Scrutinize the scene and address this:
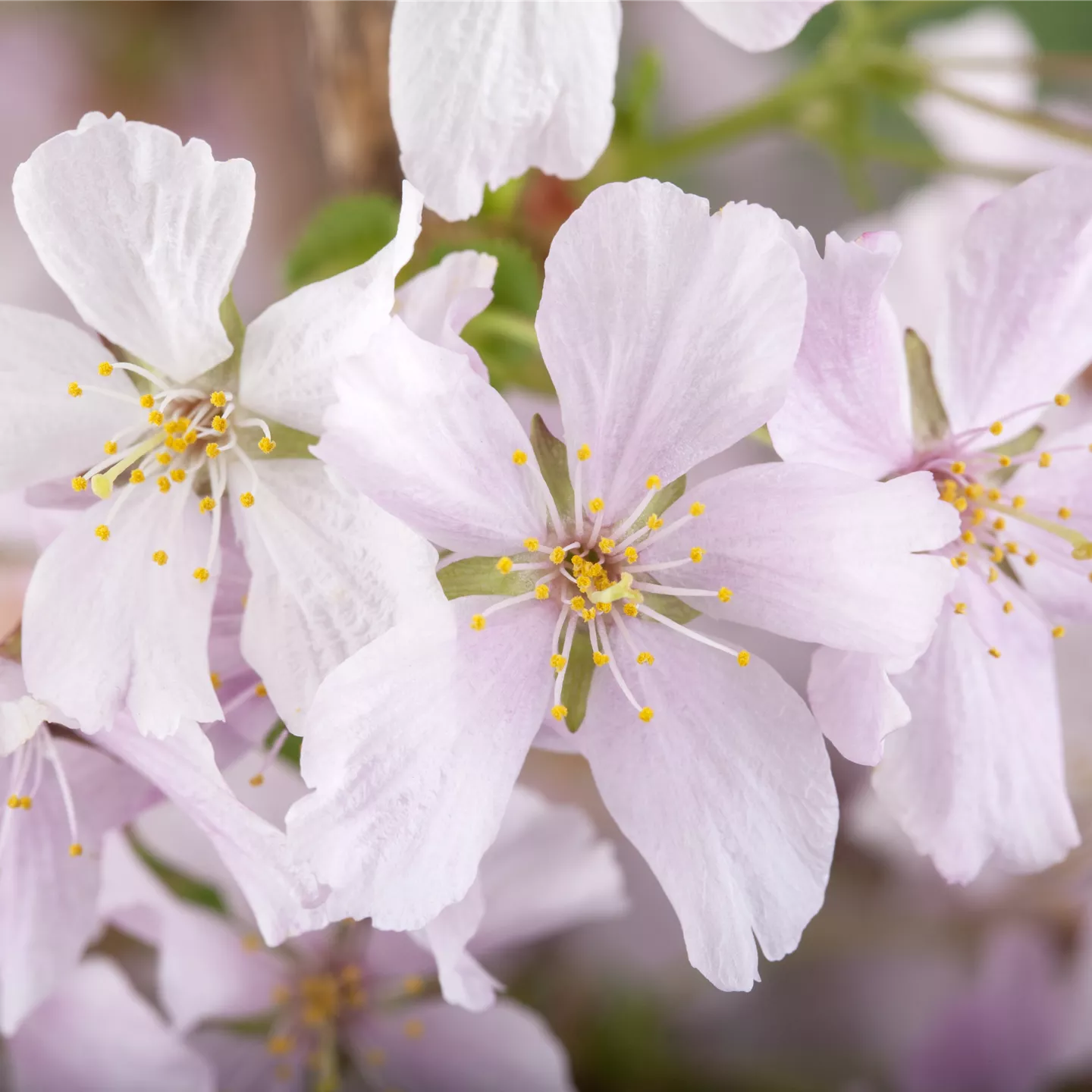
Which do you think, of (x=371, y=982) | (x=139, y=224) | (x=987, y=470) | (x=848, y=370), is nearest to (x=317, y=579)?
(x=139, y=224)

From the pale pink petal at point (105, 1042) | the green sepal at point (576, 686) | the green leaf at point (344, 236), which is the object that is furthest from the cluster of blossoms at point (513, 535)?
the green leaf at point (344, 236)

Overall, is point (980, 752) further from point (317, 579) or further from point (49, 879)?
point (49, 879)

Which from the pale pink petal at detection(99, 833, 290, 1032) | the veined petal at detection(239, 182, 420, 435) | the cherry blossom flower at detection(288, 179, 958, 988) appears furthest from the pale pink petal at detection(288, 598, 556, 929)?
the pale pink petal at detection(99, 833, 290, 1032)

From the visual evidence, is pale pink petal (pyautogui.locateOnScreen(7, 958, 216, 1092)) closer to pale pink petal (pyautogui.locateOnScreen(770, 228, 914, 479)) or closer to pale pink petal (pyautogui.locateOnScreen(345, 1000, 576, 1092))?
pale pink petal (pyautogui.locateOnScreen(345, 1000, 576, 1092))

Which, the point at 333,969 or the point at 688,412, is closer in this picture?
the point at 688,412

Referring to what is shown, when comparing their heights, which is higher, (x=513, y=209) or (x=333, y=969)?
(x=513, y=209)

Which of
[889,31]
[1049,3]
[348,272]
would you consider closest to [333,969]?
[348,272]

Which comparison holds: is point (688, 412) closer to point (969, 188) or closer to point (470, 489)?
point (470, 489)
